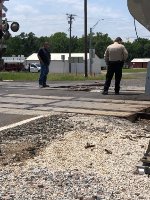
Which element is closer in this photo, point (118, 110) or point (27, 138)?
point (27, 138)

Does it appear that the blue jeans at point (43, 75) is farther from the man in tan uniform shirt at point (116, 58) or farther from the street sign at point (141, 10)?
the street sign at point (141, 10)

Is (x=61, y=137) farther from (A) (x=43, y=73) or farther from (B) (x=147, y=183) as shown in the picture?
(A) (x=43, y=73)

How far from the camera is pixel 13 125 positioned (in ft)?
28.0

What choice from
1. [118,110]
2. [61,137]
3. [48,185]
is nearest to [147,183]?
[48,185]

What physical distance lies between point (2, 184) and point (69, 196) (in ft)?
2.66

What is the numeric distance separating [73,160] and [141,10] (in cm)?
199

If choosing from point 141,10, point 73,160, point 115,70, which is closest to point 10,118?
point 73,160

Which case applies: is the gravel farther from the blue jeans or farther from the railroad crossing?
the blue jeans

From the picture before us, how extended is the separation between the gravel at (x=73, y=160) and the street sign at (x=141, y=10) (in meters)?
1.62

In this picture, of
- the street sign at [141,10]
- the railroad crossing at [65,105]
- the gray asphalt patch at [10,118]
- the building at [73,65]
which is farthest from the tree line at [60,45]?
the street sign at [141,10]

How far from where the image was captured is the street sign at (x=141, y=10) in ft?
17.1

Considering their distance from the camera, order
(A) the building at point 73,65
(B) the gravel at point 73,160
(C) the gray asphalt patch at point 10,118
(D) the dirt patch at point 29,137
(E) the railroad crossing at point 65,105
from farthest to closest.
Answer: (A) the building at point 73,65
(E) the railroad crossing at point 65,105
(C) the gray asphalt patch at point 10,118
(D) the dirt patch at point 29,137
(B) the gravel at point 73,160

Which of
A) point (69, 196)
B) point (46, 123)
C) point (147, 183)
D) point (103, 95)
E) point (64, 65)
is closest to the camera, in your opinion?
point (69, 196)

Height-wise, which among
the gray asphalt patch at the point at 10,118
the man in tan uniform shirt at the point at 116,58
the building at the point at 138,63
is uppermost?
the man in tan uniform shirt at the point at 116,58
